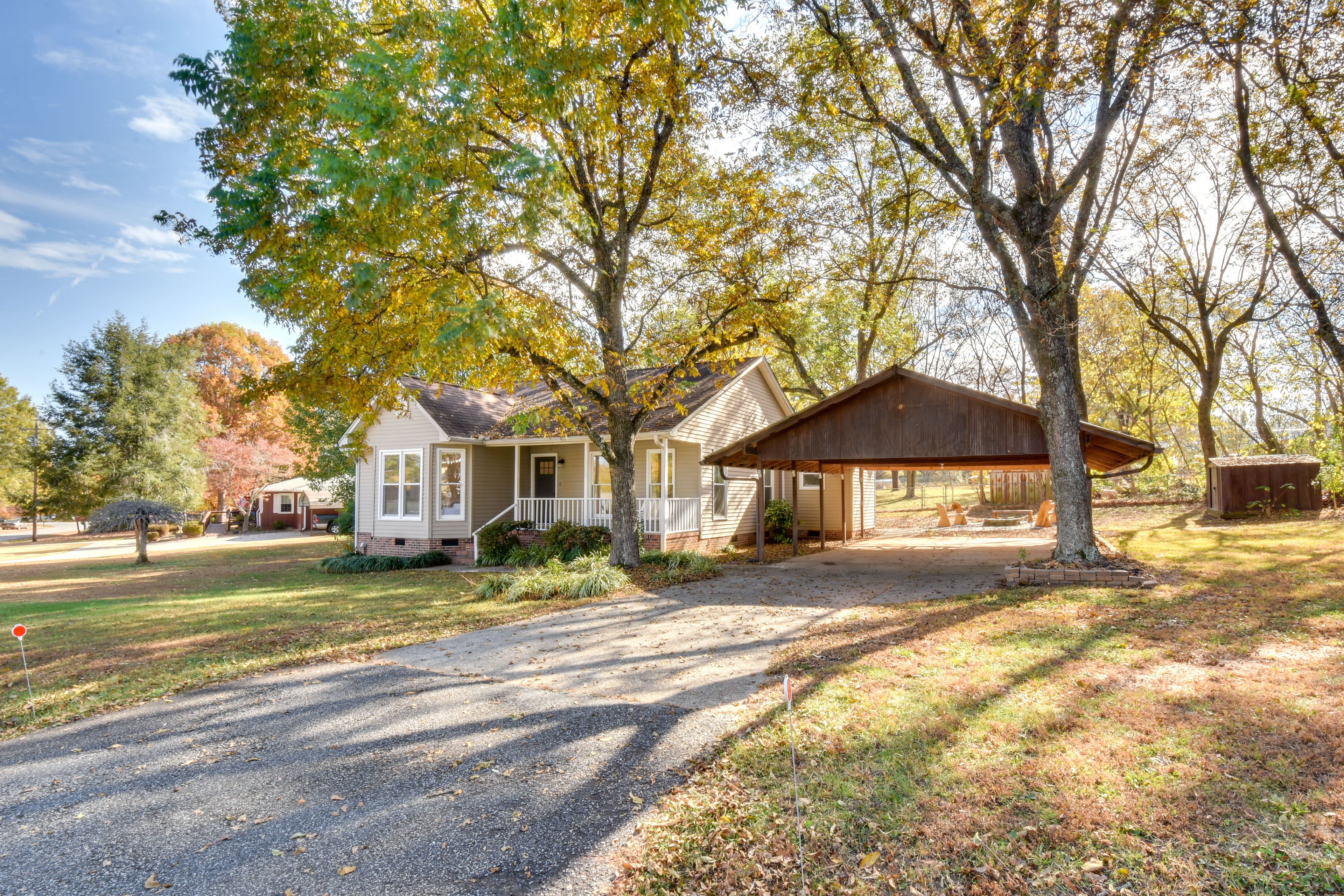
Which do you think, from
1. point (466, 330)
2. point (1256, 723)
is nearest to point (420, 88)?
point (466, 330)

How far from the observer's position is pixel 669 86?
11312 millimetres

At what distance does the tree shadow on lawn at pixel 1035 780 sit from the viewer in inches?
122

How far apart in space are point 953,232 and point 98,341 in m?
39.5

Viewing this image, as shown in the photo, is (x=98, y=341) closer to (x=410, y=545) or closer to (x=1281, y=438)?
(x=410, y=545)

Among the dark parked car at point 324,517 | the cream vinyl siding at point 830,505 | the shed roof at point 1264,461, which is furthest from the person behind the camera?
the dark parked car at point 324,517

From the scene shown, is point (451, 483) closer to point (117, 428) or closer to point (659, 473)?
point (659, 473)

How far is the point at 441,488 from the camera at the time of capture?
1895cm

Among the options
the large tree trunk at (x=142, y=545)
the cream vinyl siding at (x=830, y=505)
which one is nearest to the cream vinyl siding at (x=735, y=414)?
the cream vinyl siding at (x=830, y=505)

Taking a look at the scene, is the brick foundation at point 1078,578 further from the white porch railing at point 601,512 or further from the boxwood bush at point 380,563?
the boxwood bush at point 380,563

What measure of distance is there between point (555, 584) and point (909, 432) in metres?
7.23

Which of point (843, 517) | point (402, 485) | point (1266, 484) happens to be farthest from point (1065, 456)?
point (402, 485)

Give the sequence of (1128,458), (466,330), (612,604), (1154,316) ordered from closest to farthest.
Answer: (466,330) → (612,604) → (1128,458) → (1154,316)

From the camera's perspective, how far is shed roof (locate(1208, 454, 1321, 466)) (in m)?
19.2

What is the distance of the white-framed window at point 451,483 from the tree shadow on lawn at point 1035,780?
14487 millimetres
